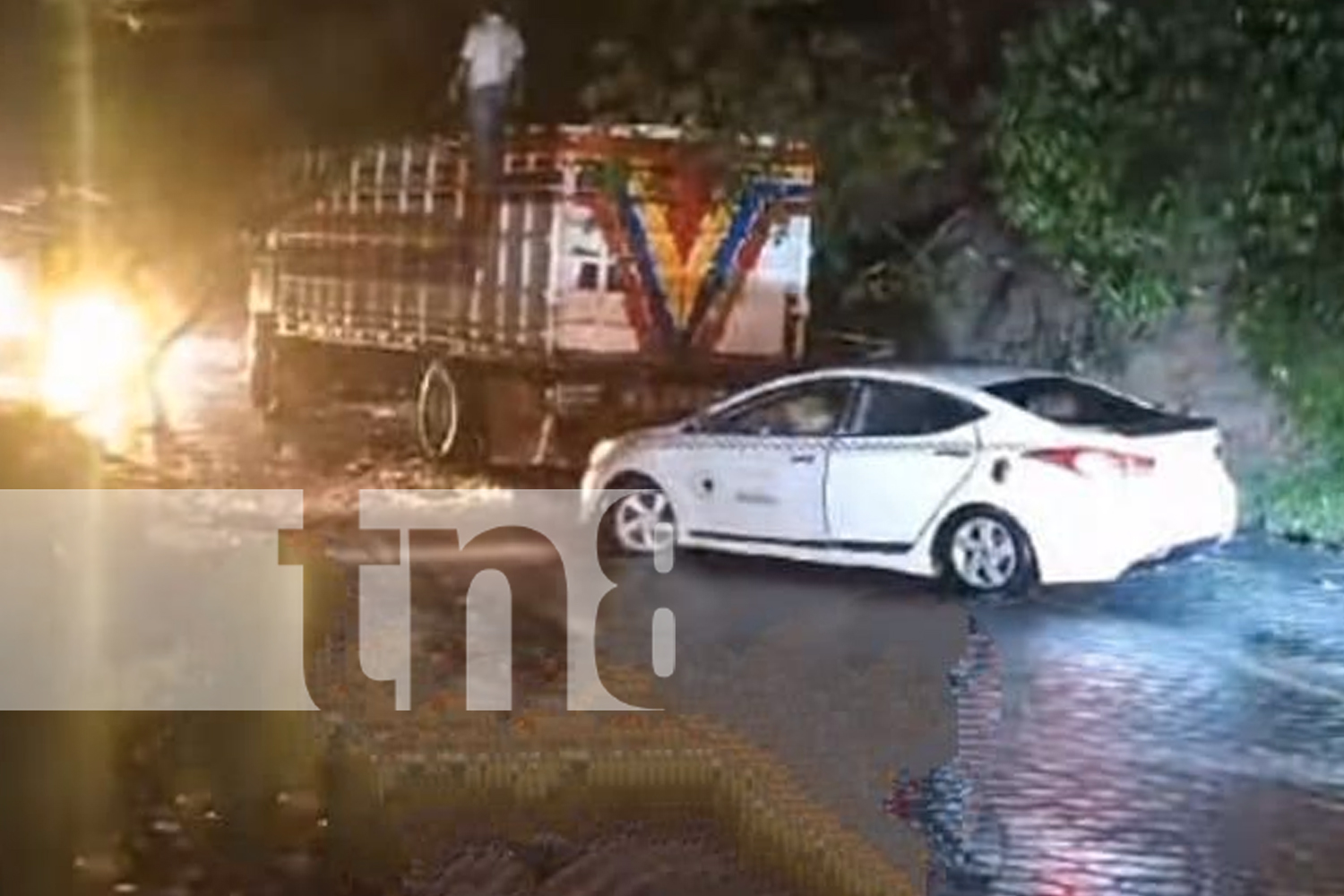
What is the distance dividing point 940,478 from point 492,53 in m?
7.70

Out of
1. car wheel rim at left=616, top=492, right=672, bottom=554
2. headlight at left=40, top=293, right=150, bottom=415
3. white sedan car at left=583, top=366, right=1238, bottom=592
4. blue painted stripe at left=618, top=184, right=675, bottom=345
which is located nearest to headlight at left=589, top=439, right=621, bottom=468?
white sedan car at left=583, top=366, right=1238, bottom=592

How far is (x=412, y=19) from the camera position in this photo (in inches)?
971

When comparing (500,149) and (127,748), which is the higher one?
(500,149)

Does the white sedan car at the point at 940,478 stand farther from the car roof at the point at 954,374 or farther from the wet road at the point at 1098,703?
the wet road at the point at 1098,703

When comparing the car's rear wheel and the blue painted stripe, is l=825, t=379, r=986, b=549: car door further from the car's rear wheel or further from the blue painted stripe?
the blue painted stripe

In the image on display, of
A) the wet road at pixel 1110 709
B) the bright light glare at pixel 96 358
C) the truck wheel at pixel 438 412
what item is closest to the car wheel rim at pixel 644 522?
the wet road at pixel 1110 709

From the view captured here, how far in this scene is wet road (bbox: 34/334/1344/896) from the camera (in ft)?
26.4

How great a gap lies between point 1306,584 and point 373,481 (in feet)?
24.3

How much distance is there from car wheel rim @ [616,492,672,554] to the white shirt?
5726mm

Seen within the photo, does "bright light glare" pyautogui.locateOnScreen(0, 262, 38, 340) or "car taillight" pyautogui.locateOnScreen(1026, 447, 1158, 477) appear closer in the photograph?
"car taillight" pyautogui.locateOnScreen(1026, 447, 1158, 477)

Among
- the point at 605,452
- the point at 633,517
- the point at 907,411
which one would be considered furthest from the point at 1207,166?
the point at 633,517

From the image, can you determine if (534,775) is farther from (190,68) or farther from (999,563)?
(190,68)

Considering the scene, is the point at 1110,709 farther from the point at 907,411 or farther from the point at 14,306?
the point at 14,306

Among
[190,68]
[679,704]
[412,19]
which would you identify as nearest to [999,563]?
[679,704]
